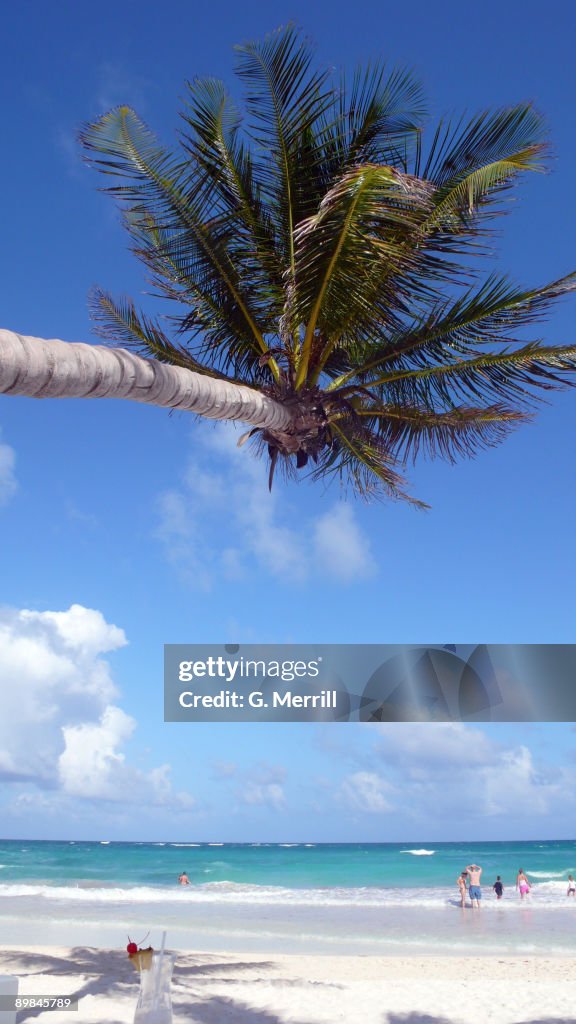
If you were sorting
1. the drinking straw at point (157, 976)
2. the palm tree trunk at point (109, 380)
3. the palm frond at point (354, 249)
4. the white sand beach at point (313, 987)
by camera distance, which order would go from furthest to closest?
the white sand beach at point (313, 987), the palm frond at point (354, 249), the drinking straw at point (157, 976), the palm tree trunk at point (109, 380)

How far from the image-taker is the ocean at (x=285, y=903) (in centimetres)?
1415

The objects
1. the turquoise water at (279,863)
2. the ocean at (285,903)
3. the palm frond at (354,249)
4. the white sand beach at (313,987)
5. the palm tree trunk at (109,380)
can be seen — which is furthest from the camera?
the turquoise water at (279,863)

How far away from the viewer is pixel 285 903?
20.6 m

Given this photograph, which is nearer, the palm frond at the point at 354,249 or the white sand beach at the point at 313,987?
the palm frond at the point at 354,249

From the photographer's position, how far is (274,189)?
22.0 feet

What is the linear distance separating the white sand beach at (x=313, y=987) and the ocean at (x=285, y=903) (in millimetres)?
1609

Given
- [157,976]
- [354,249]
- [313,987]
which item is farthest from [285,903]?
[354,249]

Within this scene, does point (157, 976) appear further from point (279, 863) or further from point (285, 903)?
point (279, 863)

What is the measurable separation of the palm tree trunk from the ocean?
34.9 feet

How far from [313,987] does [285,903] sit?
1224 centimetres

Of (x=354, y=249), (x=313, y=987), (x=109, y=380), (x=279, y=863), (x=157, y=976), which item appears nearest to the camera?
(x=109, y=380)

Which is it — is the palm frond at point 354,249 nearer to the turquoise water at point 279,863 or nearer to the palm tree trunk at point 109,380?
the palm tree trunk at point 109,380

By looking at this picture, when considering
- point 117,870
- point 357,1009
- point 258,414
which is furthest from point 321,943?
point 117,870

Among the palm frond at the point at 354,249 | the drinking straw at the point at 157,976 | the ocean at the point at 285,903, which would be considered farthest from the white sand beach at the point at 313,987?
the palm frond at the point at 354,249
